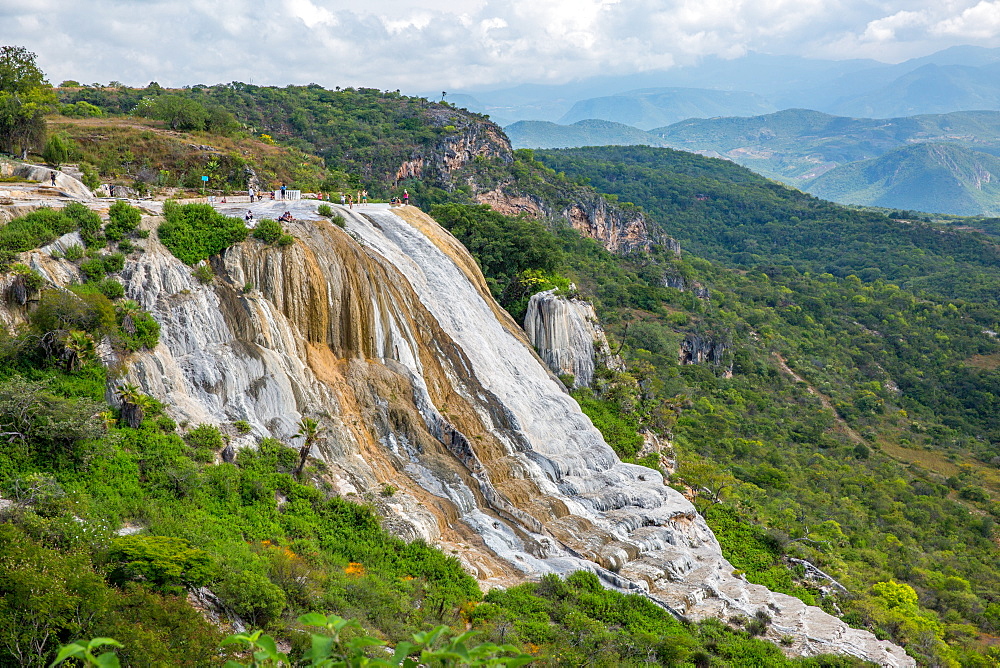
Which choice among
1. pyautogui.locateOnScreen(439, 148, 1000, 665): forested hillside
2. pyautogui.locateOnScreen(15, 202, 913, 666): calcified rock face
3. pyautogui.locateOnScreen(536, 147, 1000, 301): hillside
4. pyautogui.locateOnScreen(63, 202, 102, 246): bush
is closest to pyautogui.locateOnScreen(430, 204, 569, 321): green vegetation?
pyautogui.locateOnScreen(439, 148, 1000, 665): forested hillside

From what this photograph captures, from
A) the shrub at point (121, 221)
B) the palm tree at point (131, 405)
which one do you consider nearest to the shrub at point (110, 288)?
the shrub at point (121, 221)

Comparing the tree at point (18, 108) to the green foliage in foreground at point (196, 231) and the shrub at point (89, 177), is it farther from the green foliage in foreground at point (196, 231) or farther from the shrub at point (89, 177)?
the green foliage in foreground at point (196, 231)

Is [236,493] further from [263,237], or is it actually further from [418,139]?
[418,139]

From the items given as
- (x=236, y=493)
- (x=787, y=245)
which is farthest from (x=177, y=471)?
(x=787, y=245)

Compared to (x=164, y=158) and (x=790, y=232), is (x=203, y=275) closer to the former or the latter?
(x=164, y=158)

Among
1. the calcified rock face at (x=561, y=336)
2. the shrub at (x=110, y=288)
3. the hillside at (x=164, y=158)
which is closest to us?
the shrub at (x=110, y=288)

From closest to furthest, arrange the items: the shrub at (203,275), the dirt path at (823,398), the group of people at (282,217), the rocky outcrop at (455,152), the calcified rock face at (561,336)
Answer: the shrub at (203,275) → the group of people at (282,217) → the calcified rock face at (561,336) → the dirt path at (823,398) → the rocky outcrop at (455,152)

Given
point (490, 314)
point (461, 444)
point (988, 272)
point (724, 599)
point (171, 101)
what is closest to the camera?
point (724, 599)

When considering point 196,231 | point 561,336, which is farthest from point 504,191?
point 196,231
